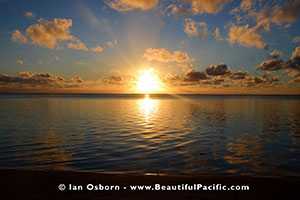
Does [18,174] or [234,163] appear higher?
[18,174]

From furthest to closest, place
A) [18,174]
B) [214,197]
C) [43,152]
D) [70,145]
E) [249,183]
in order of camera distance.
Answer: [70,145]
[43,152]
[18,174]
[249,183]
[214,197]

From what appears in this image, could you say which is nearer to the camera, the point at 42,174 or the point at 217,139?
the point at 42,174

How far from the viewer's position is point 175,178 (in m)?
9.59

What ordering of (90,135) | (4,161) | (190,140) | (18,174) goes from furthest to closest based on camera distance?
(90,135), (190,140), (4,161), (18,174)

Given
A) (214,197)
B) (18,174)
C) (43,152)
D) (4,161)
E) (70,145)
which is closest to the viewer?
(214,197)

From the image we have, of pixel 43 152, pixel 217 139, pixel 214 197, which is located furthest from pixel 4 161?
pixel 217 139

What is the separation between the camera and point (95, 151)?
18266 millimetres

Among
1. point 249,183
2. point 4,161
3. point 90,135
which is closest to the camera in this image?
point 249,183

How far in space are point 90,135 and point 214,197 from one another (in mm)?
19459

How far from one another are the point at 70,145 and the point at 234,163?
1357 centimetres

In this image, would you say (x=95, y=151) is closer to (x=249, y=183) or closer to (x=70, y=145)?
(x=70, y=145)

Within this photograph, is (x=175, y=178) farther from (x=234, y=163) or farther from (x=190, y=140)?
(x=190, y=140)

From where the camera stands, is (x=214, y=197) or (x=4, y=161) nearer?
(x=214, y=197)

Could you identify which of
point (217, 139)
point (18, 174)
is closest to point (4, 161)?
point (18, 174)
